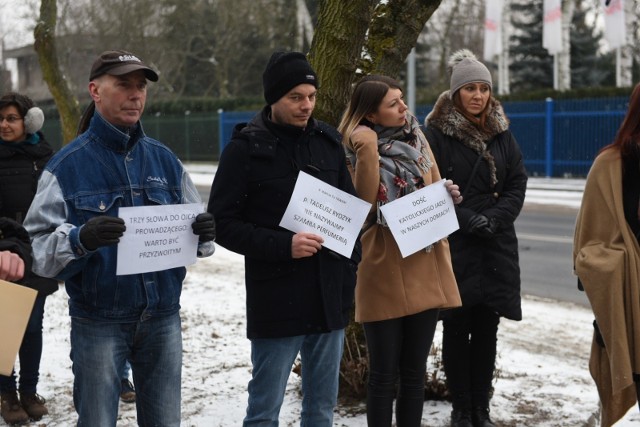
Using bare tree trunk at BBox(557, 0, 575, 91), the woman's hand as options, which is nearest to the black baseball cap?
the woman's hand


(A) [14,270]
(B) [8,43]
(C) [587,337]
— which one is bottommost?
(C) [587,337]

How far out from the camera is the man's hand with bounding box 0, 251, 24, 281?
8.96 ft

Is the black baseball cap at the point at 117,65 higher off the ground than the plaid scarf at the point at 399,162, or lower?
higher

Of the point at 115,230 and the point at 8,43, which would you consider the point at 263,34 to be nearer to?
the point at 8,43

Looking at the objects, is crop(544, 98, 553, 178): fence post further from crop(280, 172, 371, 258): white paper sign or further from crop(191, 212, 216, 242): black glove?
crop(191, 212, 216, 242): black glove

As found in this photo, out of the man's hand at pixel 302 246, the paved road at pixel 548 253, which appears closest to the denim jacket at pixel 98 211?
the man's hand at pixel 302 246

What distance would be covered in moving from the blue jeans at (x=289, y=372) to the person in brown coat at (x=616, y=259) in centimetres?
117

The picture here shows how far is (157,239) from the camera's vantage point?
9.46 feet

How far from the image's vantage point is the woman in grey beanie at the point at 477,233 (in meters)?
4.27

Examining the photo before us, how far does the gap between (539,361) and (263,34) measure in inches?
1440

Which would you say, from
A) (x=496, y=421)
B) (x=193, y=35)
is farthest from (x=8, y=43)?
(x=496, y=421)

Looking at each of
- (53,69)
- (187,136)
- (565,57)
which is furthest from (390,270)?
(187,136)

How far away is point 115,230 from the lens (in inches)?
105

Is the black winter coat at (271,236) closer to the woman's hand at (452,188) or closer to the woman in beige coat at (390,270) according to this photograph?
the woman in beige coat at (390,270)
